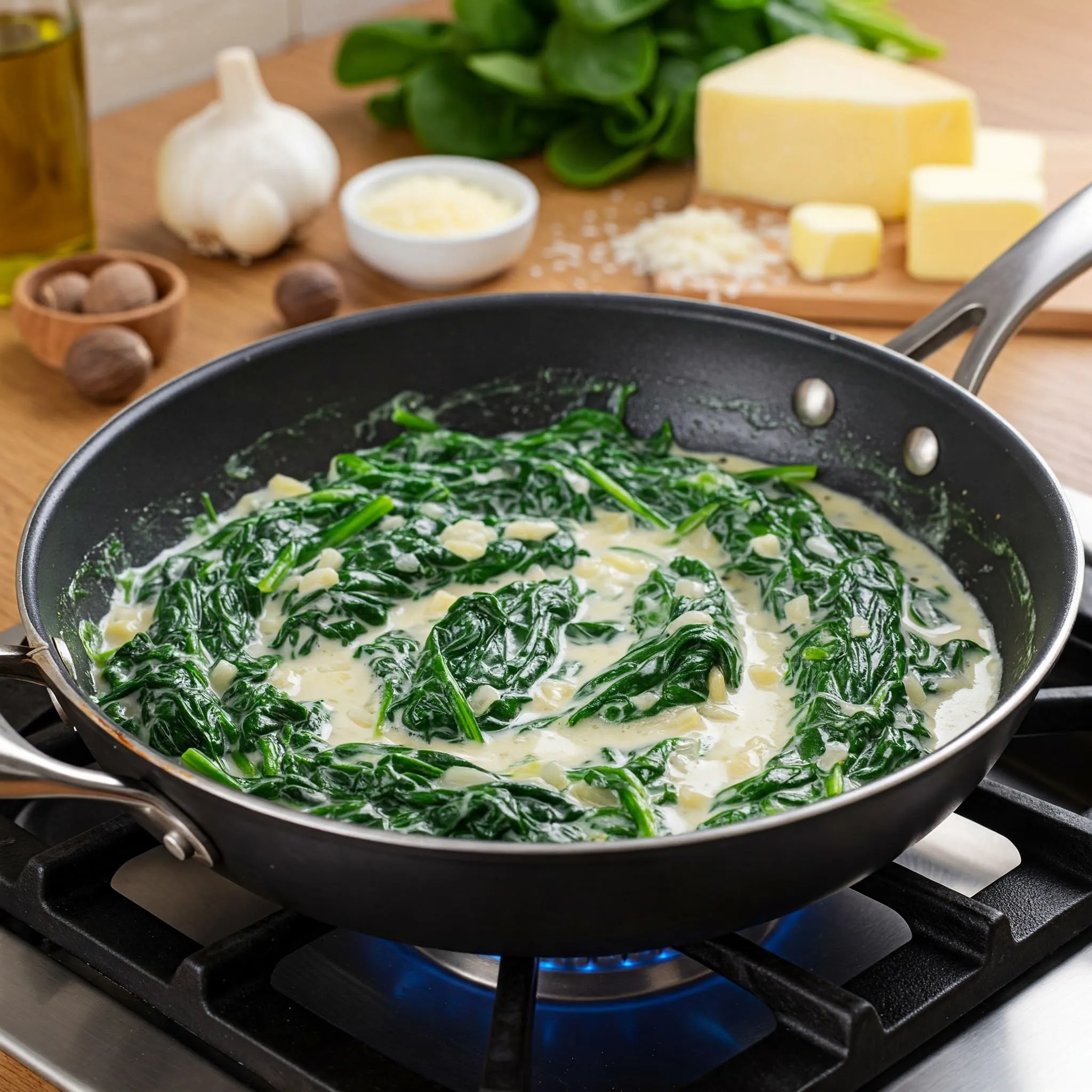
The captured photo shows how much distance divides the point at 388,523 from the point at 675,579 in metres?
0.40

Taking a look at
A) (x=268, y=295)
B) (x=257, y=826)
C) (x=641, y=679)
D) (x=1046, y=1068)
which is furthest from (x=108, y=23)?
(x=1046, y=1068)

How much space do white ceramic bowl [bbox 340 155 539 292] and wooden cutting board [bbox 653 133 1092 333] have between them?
0.27 meters

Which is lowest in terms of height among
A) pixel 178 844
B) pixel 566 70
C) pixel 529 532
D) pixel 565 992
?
pixel 565 992

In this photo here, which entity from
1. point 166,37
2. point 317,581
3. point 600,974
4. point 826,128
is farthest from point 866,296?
point 166,37

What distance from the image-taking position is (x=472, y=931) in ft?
3.71

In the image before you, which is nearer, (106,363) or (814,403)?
(814,403)

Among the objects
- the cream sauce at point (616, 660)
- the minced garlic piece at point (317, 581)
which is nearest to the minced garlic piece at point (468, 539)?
the cream sauce at point (616, 660)

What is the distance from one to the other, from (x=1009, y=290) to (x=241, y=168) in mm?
1409

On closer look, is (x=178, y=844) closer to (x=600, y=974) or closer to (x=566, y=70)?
(x=600, y=974)

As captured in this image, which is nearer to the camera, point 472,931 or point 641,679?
point 472,931

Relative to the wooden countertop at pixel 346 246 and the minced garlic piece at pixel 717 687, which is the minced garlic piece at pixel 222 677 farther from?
the minced garlic piece at pixel 717 687

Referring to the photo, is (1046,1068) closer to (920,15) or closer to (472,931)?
(472,931)

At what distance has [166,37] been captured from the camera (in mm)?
3375

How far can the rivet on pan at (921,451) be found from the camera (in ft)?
6.13
